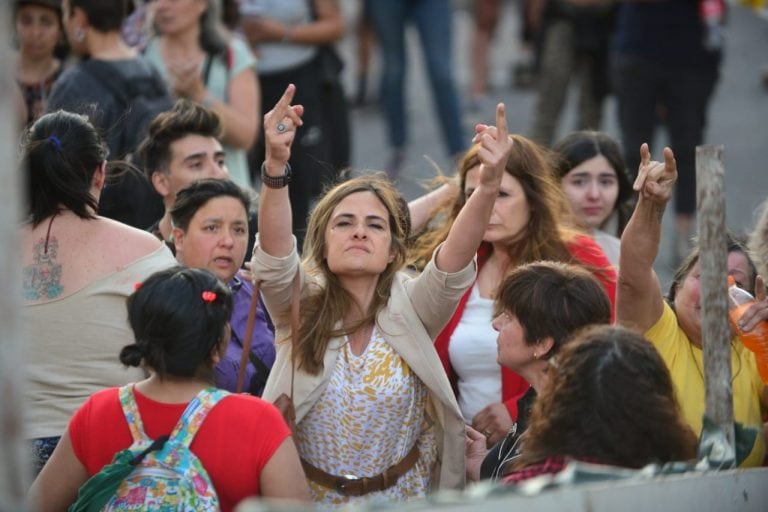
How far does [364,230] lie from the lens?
441 centimetres

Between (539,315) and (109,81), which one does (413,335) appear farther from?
(109,81)

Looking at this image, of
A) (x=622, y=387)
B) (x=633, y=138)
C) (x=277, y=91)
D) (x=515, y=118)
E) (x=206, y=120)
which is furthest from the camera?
(x=515, y=118)

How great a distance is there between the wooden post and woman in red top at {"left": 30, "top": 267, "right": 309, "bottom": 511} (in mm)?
1056

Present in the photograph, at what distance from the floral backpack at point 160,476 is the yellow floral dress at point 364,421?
0.71 m

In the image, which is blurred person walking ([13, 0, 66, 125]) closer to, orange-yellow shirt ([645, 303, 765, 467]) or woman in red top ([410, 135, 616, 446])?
woman in red top ([410, 135, 616, 446])

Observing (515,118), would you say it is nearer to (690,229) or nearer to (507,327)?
(690,229)

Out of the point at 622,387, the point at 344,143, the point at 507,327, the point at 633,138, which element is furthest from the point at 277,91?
the point at 622,387

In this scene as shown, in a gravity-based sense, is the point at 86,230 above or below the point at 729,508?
above

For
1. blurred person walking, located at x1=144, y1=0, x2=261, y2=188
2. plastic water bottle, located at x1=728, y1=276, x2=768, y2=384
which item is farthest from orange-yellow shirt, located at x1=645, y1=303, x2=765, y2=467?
blurred person walking, located at x1=144, y1=0, x2=261, y2=188

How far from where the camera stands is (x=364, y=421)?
422 cm

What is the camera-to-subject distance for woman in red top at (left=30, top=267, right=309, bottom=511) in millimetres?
3539

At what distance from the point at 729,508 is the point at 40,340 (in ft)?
6.77

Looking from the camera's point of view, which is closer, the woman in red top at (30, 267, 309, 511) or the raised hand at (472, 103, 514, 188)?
the woman in red top at (30, 267, 309, 511)

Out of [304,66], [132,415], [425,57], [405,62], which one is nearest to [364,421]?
[132,415]
